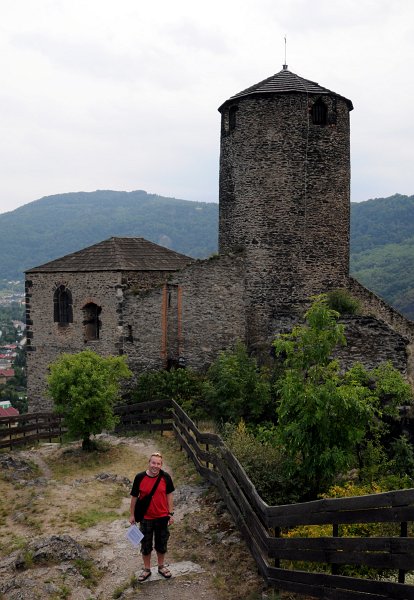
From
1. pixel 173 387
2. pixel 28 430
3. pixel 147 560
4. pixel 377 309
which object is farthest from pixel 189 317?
pixel 147 560

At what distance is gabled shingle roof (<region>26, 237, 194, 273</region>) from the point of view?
1941 cm

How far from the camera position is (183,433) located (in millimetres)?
13562

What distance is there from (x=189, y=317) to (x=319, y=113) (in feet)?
26.8

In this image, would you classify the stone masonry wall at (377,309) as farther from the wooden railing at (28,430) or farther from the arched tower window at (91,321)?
the wooden railing at (28,430)

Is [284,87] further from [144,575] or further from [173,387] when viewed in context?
[144,575]

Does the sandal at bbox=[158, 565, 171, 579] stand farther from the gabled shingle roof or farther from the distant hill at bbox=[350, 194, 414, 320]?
Result: the distant hill at bbox=[350, 194, 414, 320]

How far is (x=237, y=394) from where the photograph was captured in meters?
16.6

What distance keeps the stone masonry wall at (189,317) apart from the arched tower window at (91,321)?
1335mm

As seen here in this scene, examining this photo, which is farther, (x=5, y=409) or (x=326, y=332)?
(x=5, y=409)

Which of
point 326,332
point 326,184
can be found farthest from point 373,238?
point 326,332

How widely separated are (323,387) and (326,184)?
37.1 ft

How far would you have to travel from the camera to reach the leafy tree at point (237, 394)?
16.4 metres

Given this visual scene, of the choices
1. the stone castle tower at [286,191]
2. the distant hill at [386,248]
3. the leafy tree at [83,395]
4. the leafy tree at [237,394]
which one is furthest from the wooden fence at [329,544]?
the distant hill at [386,248]

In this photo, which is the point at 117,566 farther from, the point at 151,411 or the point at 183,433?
the point at 151,411
